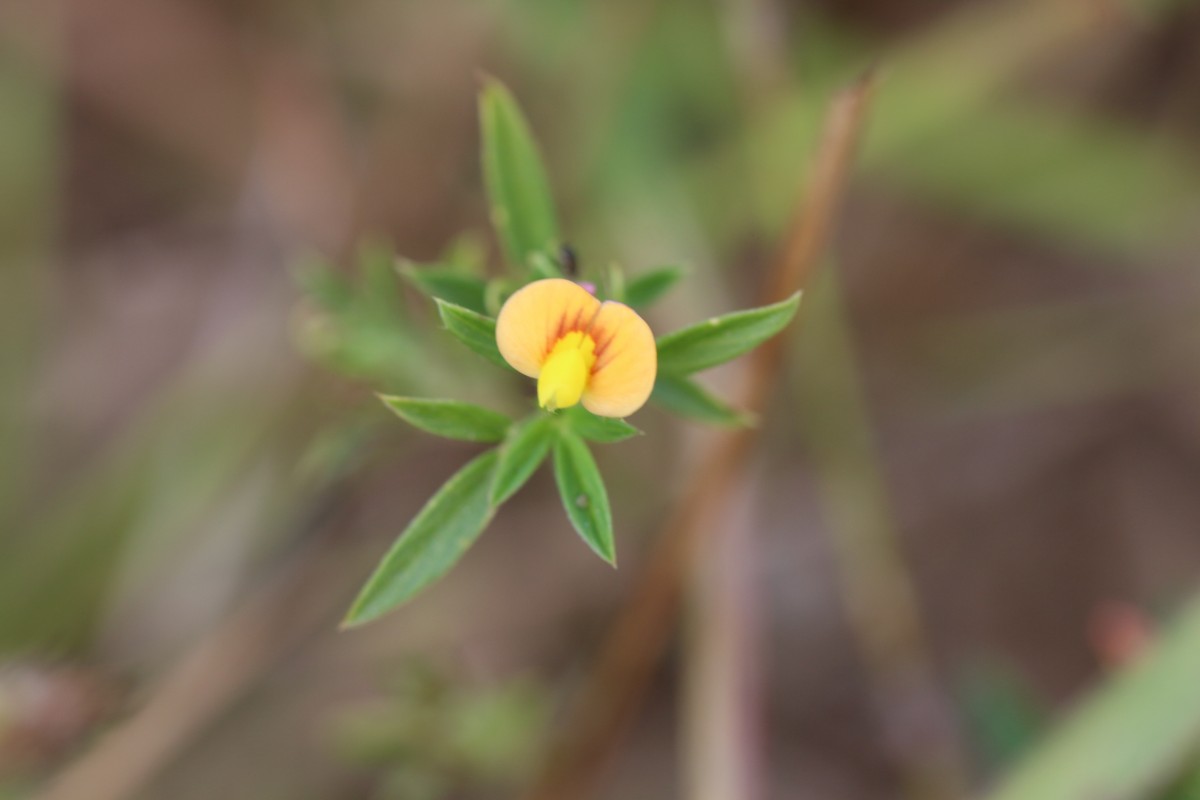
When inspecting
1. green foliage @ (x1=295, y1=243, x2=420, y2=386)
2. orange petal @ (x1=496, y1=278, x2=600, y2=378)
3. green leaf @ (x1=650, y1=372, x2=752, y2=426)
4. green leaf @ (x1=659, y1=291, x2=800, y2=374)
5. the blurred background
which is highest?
the blurred background

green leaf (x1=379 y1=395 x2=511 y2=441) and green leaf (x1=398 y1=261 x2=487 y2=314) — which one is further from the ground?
green leaf (x1=398 y1=261 x2=487 y2=314)

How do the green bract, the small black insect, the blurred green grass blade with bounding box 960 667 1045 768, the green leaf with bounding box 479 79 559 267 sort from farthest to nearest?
the blurred green grass blade with bounding box 960 667 1045 768 → the green leaf with bounding box 479 79 559 267 → the small black insect → the green bract

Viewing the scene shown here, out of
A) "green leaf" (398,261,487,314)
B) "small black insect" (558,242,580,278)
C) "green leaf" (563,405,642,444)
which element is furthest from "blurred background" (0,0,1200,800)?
"green leaf" (563,405,642,444)

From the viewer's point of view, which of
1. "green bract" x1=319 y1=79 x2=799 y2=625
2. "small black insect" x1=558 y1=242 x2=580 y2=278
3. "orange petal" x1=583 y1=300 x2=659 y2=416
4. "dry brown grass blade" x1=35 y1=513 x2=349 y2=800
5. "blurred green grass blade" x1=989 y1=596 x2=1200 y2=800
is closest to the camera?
"orange petal" x1=583 y1=300 x2=659 y2=416

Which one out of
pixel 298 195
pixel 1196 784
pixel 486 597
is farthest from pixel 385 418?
pixel 298 195

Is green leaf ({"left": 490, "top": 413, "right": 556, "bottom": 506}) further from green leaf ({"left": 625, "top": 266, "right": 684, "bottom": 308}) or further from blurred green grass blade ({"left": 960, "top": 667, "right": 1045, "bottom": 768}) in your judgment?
blurred green grass blade ({"left": 960, "top": 667, "right": 1045, "bottom": 768})

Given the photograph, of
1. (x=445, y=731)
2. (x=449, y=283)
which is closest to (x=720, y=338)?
(x=449, y=283)
